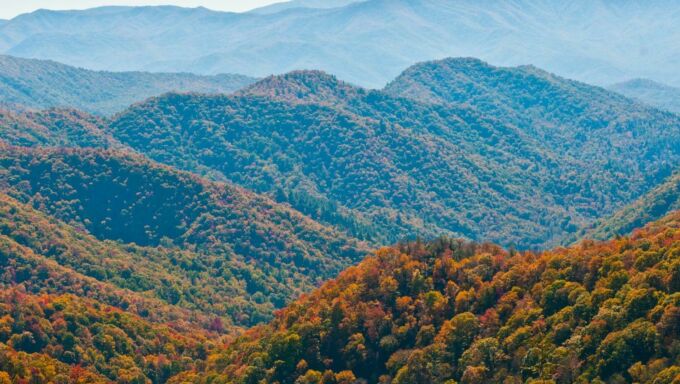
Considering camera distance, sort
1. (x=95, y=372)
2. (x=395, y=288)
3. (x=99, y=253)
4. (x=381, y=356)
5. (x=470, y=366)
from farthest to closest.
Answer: (x=99, y=253) < (x=95, y=372) < (x=395, y=288) < (x=381, y=356) < (x=470, y=366)

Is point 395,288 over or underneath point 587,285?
underneath

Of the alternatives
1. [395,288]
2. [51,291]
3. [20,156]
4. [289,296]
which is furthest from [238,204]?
[395,288]

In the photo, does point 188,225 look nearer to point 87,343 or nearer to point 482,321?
point 87,343

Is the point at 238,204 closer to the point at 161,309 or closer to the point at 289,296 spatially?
the point at 289,296

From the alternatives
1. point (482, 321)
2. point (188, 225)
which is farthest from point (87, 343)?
point (188, 225)

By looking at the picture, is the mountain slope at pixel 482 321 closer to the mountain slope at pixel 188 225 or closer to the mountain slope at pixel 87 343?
the mountain slope at pixel 87 343

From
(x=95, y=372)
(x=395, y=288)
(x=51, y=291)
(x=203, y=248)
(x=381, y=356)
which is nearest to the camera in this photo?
(x=381, y=356)
